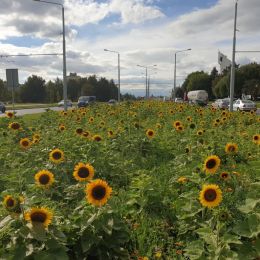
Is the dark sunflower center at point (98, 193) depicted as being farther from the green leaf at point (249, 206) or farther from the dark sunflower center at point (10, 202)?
the green leaf at point (249, 206)

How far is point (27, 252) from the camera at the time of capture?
10.0 ft

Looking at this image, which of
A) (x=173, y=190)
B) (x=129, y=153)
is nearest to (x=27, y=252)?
(x=173, y=190)

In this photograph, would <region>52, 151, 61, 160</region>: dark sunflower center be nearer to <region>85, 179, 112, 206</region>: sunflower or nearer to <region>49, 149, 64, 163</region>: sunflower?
<region>49, 149, 64, 163</region>: sunflower

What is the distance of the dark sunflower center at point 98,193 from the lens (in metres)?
3.66

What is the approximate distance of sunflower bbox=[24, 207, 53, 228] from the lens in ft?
10.3

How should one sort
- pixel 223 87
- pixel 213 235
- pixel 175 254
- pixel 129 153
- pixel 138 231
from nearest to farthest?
pixel 213 235 → pixel 175 254 → pixel 138 231 → pixel 129 153 → pixel 223 87

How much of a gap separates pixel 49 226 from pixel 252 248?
1.59 m

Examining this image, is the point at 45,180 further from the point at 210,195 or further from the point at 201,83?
the point at 201,83

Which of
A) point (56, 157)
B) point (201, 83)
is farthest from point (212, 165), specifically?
point (201, 83)

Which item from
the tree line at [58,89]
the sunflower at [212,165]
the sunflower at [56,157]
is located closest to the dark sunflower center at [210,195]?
the sunflower at [212,165]

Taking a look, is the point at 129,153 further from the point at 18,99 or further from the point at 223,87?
the point at 18,99

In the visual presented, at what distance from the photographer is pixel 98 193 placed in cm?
368

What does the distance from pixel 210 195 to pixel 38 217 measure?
1.61m

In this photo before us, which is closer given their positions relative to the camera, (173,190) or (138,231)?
(138,231)
